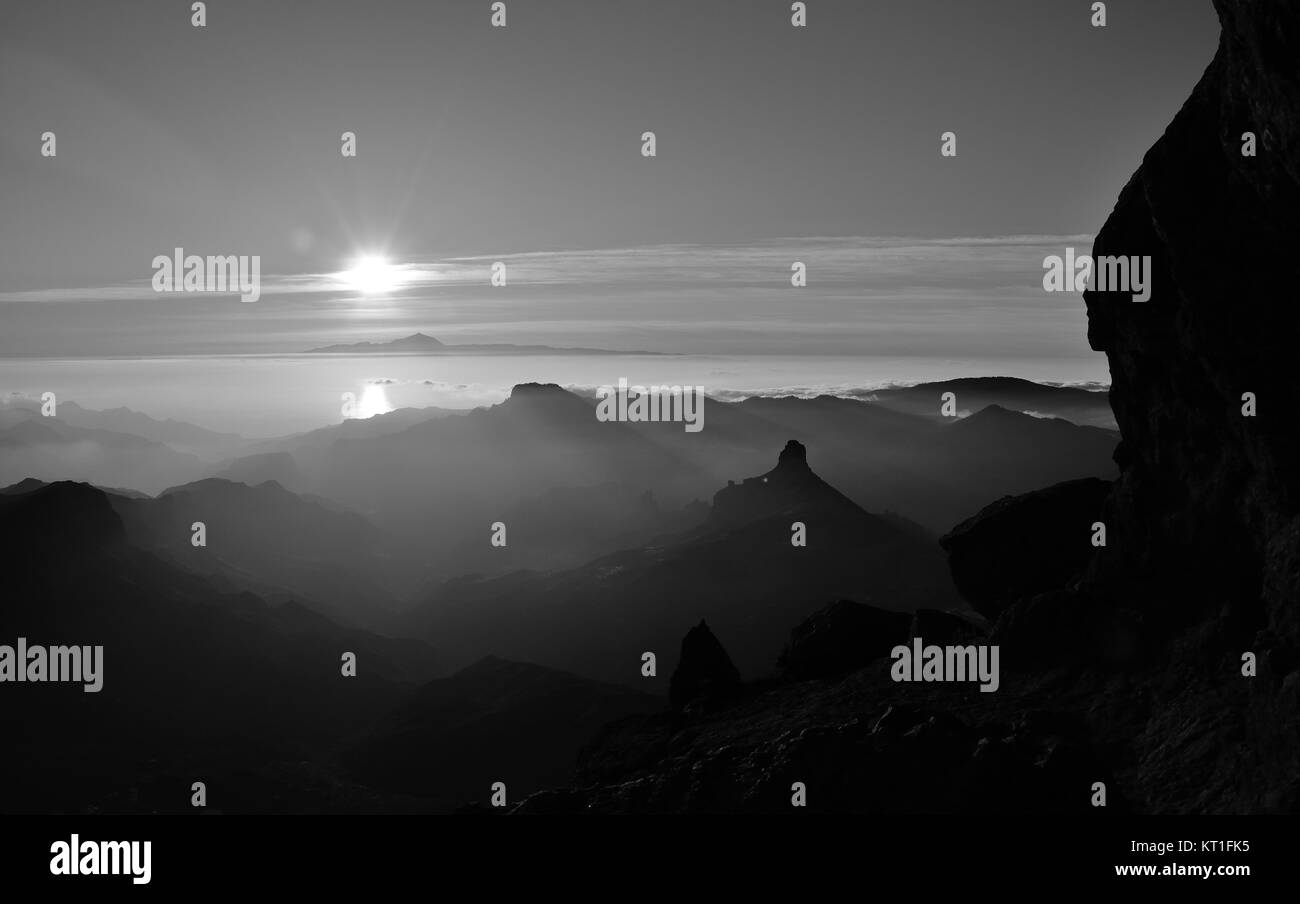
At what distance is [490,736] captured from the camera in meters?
143

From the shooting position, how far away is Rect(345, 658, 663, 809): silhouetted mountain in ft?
433

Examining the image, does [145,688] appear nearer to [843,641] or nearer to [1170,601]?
[843,641]

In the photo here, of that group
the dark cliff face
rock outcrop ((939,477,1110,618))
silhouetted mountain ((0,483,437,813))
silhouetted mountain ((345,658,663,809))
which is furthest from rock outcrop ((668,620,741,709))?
silhouetted mountain ((0,483,437,813))

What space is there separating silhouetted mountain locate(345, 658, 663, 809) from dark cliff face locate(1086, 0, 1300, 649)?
9404 centimetres

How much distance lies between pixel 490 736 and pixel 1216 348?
125096mm

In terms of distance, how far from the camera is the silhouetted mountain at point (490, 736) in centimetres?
13212

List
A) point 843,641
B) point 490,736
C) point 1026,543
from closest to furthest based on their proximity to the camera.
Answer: point 1026,543 < point 843,641 < point 490,736

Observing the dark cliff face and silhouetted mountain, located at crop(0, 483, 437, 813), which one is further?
silhouetted mountain, located at crop(0, 483, 437, 813)

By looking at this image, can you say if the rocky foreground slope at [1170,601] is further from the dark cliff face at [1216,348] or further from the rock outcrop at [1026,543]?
the rock outcrop at [1026,543]

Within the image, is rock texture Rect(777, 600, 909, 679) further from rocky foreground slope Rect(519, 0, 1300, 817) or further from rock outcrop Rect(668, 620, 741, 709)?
rocky foreground slope Rect(519, 0, 1300, 817)

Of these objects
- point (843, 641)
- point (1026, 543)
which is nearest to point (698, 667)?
point (843, 641)

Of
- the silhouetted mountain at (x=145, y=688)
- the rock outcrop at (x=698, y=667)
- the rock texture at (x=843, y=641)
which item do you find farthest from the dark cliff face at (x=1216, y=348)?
the silhouetted mountain at (x=145, y=688)
